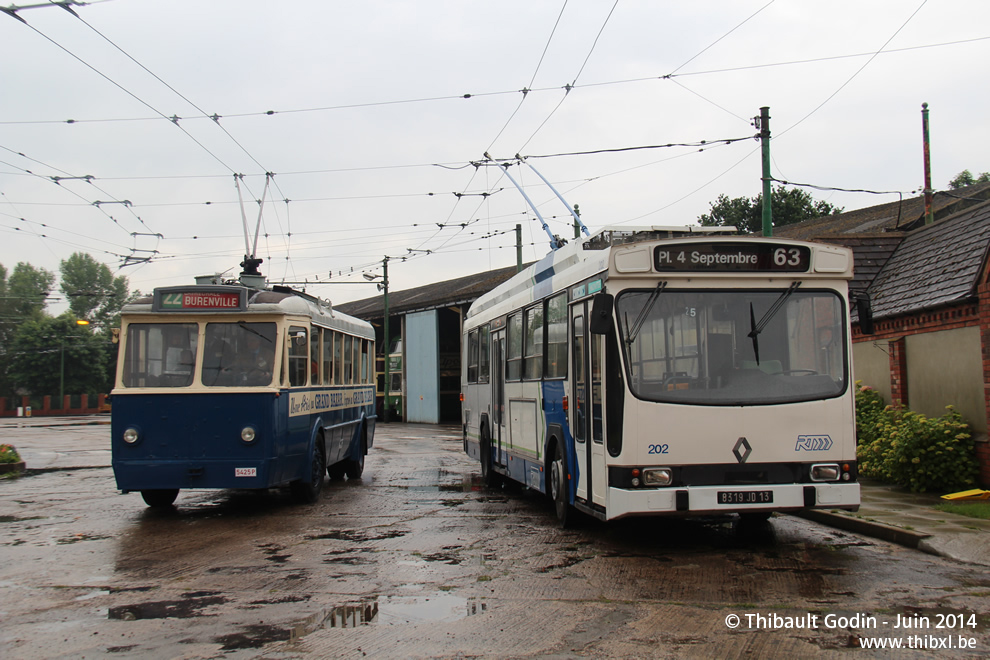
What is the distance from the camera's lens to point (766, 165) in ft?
52.7

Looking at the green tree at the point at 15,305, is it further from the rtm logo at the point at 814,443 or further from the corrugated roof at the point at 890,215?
the rtm logo at the point at 814,443

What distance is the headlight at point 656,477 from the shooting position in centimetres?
842

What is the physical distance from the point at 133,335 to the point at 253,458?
2.26 metres

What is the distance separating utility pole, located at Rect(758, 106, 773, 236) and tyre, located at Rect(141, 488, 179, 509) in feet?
33.3

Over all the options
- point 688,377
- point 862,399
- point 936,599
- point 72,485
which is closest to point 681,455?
point 688,377

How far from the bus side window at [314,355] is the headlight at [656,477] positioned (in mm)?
6126

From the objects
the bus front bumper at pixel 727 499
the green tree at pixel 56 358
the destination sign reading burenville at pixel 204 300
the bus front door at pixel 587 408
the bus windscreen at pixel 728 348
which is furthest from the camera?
the green tree at pixel 56 358

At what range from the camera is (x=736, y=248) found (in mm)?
8820

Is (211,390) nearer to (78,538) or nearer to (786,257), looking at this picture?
(78,538)

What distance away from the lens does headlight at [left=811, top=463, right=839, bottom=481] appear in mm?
8633

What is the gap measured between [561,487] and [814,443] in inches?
113

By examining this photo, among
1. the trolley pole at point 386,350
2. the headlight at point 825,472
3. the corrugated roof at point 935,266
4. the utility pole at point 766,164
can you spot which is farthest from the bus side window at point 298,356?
the trolley pole at point 386,350

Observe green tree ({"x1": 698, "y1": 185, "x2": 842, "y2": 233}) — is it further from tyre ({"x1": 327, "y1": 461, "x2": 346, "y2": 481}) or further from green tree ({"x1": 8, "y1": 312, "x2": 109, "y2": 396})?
green tree ({"x1": 8, "y1": 312, "x2": 109, "y2": 396})

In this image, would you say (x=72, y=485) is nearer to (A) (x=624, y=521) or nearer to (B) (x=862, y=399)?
(A) (x=624, y=521)
